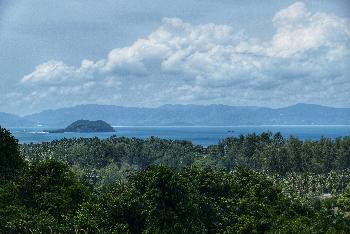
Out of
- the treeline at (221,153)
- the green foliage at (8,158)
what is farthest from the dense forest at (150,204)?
the treeline at (221,153)

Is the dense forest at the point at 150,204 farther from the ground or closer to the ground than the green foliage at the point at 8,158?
closer to the ground

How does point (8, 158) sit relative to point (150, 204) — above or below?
above

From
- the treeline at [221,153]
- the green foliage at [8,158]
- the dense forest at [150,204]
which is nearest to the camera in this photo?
the dense forest at [150,204]

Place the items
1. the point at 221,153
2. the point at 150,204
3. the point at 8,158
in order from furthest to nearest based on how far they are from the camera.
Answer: the point at 221,153, the point at 8,158, the point at 150,204

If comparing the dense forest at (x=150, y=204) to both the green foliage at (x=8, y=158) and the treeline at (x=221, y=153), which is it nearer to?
the green foliage at (x=8, y=158)

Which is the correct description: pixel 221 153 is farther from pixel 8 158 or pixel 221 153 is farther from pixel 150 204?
pixel 150 204

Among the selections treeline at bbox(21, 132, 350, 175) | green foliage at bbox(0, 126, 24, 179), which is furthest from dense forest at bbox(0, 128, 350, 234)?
treeline at bbox(21, 132, 350, 175)

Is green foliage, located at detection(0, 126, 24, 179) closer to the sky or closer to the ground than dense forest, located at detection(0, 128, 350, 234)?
closer to the sky

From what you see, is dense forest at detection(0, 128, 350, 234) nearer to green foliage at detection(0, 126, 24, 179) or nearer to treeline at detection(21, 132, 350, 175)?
green foliage at detection(0, 126, 24, 179)

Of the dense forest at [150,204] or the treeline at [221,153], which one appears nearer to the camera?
the dense forest at [150,204]

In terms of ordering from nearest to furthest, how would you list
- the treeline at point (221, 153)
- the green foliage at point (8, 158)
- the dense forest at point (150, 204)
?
the dense forest at point (150, 204), the green foliage at point (8, 158), the treeline at point (221, 153)

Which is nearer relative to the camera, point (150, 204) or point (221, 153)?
point (150, 204)

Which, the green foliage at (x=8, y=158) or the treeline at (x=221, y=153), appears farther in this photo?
the treeline at (x=221, y=153)

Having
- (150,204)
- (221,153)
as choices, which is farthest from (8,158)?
(221,153)
